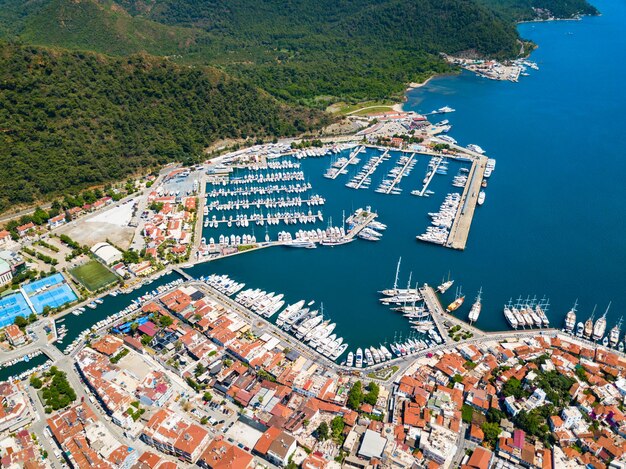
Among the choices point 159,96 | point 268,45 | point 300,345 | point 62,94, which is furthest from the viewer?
point 268,45

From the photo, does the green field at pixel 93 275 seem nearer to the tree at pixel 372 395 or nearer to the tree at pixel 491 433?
the tree at pixel 372 395

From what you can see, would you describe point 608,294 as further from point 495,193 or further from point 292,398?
point 292,398

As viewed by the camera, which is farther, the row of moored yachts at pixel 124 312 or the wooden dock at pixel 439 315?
the wooden dock at pixel 439 315

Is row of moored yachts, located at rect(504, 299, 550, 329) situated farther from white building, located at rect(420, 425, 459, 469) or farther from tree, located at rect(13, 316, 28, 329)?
tree, located at rect(13, 316, 28, 329)

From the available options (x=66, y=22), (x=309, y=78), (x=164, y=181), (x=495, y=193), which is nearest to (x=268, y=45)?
(x=309, y=78)

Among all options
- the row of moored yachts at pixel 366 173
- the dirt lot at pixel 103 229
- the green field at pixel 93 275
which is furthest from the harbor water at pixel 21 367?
the row of moored yachts at pixel 366 173

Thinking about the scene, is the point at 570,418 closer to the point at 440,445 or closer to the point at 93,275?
the point at 440,445

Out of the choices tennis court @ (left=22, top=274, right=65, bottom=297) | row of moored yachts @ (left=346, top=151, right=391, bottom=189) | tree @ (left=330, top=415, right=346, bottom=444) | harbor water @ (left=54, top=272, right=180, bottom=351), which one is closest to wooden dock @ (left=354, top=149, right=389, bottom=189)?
row of moored yachts @ (left=346, top=151, right=391, bottom=189)
